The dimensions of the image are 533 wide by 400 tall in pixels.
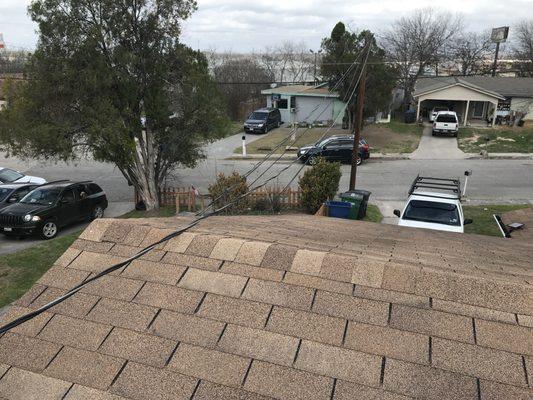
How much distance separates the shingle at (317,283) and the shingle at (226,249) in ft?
1.73

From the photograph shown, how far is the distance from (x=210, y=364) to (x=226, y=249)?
47.6 inches

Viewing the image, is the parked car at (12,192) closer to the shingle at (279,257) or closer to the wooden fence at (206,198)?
the wooden fence at (206,198)

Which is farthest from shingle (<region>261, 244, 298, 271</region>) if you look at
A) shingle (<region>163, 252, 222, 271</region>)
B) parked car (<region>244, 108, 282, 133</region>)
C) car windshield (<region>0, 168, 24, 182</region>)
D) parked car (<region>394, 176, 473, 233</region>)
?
parked car (<region>244, 108, 282, 133</region>)

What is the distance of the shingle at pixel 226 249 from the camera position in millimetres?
3522

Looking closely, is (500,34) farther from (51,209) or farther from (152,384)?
(152,384)

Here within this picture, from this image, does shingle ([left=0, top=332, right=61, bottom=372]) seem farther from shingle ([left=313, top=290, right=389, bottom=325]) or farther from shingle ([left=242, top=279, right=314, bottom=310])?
shingle ([left=313, top=290, right=389, bottom=325])

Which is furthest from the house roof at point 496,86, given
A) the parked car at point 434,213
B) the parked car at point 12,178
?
the parked car at point 12,178

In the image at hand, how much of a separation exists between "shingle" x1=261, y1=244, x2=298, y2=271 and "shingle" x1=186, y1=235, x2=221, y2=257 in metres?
0.50

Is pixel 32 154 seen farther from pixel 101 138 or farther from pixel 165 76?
pixel 165 76

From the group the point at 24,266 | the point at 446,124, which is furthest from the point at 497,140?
the point at 24,266

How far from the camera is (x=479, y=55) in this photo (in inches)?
2500

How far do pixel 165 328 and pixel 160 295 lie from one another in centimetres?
37

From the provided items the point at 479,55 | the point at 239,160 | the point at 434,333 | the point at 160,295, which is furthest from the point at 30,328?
the point at 479,55

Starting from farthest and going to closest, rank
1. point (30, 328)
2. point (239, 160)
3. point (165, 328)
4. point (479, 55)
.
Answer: point (479, 55) < point (239, 160) < point (30, 328) < point (165, 328)
